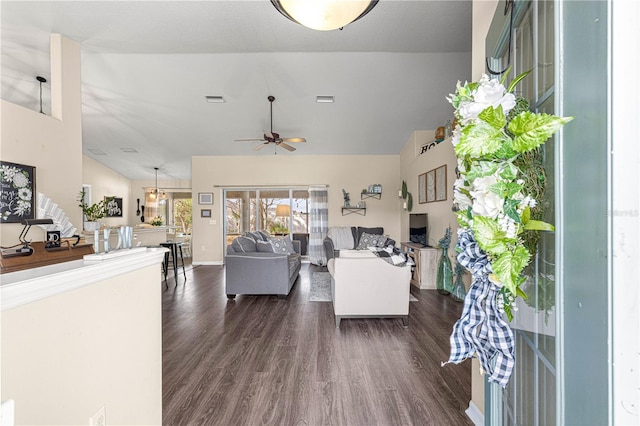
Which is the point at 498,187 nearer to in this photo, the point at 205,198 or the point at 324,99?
the point at 324,99

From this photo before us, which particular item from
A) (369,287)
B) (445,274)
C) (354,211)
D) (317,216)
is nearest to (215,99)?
(317,216)

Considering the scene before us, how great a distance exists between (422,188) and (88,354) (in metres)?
5.22

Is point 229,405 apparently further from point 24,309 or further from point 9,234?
point 9,234

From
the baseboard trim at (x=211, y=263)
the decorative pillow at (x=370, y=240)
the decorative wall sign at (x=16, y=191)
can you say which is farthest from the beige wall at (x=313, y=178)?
the decorative wall sign at (x=16, y=191)

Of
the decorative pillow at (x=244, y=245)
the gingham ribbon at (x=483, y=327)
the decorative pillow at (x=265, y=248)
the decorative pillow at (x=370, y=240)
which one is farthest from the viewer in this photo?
the decorative pillow at (x=370, y=240)

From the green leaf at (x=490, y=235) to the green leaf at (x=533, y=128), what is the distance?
0.21 meters

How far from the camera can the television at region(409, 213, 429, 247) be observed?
5.01 metres

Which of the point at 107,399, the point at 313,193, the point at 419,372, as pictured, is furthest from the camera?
the point at 313,193

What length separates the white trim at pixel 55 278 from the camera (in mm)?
784

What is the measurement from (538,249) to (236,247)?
152 inches

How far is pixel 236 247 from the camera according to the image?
4172mm

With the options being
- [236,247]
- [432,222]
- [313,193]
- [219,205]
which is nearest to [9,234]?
[236,247]

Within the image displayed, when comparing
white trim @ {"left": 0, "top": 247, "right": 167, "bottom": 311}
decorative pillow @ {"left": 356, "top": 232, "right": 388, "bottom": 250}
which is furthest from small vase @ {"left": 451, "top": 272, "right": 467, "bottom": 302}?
white trim @ {"left": 0, "top": 247, "right": 167, "bottom": 311}

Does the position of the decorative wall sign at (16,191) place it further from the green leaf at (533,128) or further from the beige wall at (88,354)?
the green leaf at (533,128)
